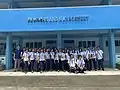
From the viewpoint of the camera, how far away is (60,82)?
12.4 metres

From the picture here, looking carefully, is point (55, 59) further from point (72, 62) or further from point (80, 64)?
point (80, 64)

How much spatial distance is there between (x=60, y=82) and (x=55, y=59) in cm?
354

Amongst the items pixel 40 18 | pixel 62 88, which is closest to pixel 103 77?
A: pixel 62 88

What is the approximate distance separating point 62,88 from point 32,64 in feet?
13.9

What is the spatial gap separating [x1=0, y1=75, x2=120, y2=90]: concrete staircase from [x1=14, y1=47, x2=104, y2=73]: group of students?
3007 millimetres

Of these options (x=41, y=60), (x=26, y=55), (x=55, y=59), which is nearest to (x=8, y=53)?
(x=26, y=55)

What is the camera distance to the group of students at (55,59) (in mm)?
15727

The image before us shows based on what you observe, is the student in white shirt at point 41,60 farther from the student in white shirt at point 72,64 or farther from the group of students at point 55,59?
the student in white shirt at point 72,64

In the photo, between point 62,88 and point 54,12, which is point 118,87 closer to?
point 62,88

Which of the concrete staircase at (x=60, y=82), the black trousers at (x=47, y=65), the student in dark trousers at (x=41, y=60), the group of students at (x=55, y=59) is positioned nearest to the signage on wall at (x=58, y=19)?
the group of students at (x=55, y=59)

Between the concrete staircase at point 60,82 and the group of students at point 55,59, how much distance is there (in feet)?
9.86

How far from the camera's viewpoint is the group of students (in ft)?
51.6

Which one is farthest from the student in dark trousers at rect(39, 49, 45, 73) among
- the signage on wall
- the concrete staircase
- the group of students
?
the concrete staircase

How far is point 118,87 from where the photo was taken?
39.7 feet
